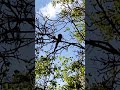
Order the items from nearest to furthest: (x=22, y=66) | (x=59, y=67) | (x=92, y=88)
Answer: (x=92, y=88), (x=22, y=66), (x=59, y=67)

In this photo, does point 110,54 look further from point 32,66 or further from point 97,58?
point 32,66

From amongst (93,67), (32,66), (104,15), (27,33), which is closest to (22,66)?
(32,66)

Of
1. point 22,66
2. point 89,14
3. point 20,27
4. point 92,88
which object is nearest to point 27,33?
point 20,27

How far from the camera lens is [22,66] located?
760 centimetres

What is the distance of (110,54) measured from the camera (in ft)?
23.5

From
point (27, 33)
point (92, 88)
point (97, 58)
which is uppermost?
point (27, 33)

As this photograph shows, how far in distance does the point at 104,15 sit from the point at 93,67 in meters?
1.07

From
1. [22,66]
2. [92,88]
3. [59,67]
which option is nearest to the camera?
[92,88]

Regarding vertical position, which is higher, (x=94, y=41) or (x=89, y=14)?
(x=89, y=14)

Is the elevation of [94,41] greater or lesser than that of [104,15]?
lesser

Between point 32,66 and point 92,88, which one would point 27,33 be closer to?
point 32,66

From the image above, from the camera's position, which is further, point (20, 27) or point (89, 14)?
point (20, 27)

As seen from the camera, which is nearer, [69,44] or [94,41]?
[94,41]

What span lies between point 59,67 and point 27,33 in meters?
2.07
